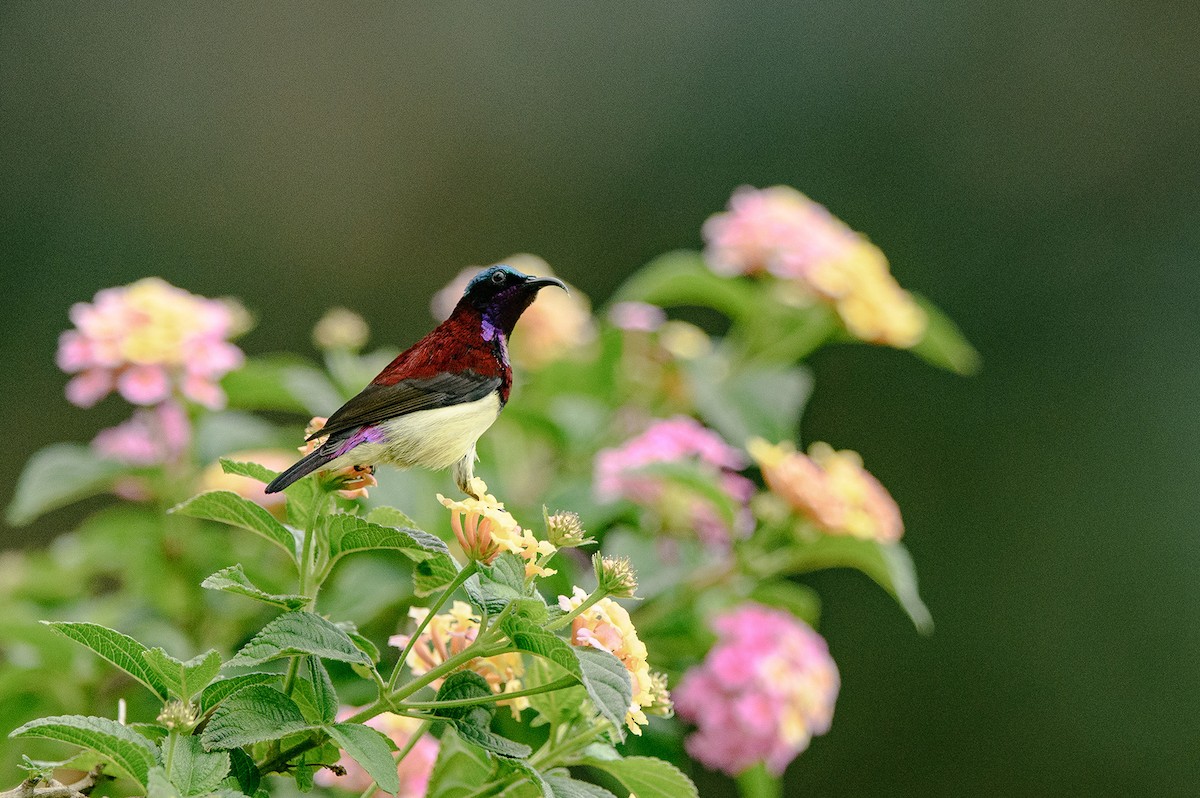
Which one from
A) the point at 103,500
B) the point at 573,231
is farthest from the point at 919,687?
the point at 103,500

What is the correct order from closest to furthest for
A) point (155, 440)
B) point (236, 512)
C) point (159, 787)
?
point (159, 787) < point (236, 512) < point (155, 440)

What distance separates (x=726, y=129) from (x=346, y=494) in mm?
2864

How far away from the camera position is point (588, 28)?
3633mm

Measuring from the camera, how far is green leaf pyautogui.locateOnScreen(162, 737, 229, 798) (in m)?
0.45

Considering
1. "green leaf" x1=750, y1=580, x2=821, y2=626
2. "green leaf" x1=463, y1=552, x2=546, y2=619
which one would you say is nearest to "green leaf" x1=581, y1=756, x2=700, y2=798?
"green leaf" x1=463, y1=552, x2=546, y2=619

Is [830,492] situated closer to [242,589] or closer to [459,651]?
[459,651]

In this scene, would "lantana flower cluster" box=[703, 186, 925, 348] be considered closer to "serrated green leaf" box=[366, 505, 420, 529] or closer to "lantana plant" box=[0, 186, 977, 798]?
"lantana plant" box=[0, 186, 977, 798]

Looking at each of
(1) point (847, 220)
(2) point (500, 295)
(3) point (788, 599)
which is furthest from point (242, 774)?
(1) point (847, 220)

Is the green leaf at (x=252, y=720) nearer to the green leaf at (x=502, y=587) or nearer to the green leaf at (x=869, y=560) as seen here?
the green leaf at (x=502, y=587)

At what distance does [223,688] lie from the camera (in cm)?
49

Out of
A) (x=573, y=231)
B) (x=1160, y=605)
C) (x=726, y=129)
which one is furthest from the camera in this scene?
(x=726, y=129)

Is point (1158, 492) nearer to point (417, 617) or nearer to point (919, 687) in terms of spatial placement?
point (919, 687)

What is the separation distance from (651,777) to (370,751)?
140 mm

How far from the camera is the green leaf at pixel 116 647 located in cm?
47
